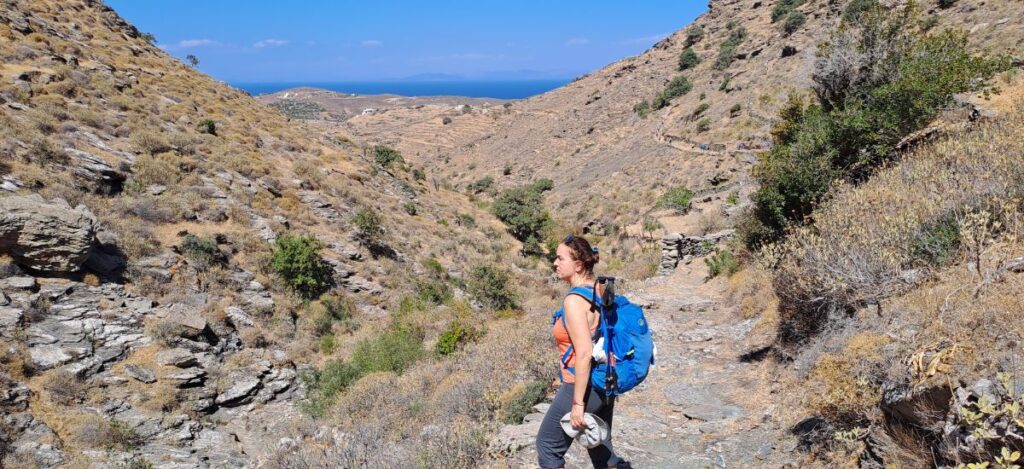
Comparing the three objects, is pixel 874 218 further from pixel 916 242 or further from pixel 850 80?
pixel 850 80

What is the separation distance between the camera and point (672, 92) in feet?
152

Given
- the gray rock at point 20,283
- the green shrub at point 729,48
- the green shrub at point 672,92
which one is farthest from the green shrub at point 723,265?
the green shrub at point 729,48

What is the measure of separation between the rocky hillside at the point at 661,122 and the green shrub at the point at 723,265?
18.6 feet

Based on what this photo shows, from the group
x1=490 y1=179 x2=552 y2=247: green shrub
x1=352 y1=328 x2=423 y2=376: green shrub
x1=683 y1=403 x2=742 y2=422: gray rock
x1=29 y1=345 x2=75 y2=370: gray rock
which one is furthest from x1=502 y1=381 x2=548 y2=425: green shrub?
x1=490 y1=179 x2=552 y2=247: green shrub

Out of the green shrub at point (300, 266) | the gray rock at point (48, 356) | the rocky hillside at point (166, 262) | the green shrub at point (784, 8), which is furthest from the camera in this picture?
the green shrub at point (784, 8)

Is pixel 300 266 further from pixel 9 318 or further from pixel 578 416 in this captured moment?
pixel 578 416

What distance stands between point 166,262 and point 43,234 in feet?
8.57

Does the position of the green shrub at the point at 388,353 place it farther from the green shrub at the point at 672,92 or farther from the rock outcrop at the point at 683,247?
the green shrub at the point at 672,92

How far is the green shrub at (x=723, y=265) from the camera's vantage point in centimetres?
1211

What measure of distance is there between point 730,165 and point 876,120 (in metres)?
17.3

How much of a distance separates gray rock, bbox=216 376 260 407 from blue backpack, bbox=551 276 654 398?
881 centimetres

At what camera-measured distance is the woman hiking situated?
3172 millimetres

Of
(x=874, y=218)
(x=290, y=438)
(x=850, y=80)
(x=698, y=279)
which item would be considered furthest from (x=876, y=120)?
(x=290, y=438)

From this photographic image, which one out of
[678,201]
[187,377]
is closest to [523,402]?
[187,377]
